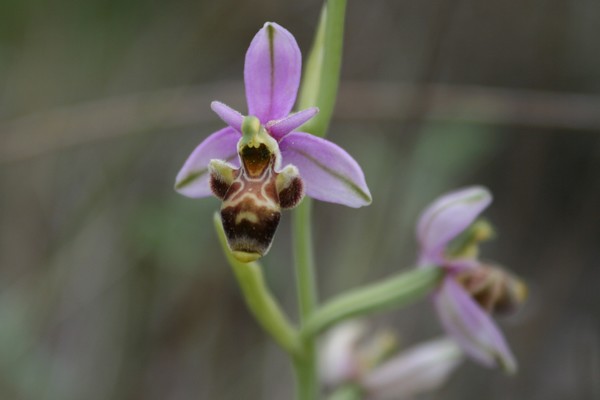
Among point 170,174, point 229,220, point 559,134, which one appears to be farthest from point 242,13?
point 229,220

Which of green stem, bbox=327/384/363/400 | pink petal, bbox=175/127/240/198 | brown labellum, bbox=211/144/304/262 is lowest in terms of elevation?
green stem, bbox=327/384/363/400

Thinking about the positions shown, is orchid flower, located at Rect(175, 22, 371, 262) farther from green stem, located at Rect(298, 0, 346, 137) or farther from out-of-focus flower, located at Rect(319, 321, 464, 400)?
out-of-focus flower, located at Rect(319, 321, 464, 400)

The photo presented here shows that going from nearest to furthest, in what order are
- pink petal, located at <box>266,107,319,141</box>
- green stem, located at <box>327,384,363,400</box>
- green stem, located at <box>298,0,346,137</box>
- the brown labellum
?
1. the brown labellum
2. pink petal, located at <box>266,107,319,141</box>
3. green stem, located at <box>298,0,346,137</box>
4. green stem, located at <box>327,384,363,400</box>

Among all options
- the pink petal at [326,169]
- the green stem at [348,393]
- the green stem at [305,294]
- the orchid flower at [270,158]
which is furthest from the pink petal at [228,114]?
the green stem at [348,393]

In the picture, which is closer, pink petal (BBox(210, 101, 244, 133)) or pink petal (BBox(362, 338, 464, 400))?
pink petal (BBox(210, 101, 244, 133))

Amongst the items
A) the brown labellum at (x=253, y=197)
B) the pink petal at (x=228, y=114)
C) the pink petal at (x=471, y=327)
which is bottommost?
the pink petal at (x=471, y=327)

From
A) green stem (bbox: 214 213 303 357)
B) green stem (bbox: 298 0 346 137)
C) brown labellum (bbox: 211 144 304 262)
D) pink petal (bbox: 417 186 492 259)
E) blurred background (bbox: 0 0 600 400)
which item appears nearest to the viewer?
brown labellum (bbox: 211 144 304 262)

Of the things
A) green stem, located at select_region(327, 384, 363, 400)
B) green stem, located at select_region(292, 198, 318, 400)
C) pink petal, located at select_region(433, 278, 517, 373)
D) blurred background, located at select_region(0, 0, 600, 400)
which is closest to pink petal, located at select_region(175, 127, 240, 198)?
green stem, located at select_region(292, 198, 318, 400)

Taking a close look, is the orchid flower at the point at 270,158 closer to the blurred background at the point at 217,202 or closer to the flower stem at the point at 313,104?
the flower stem at the point at 313,104
